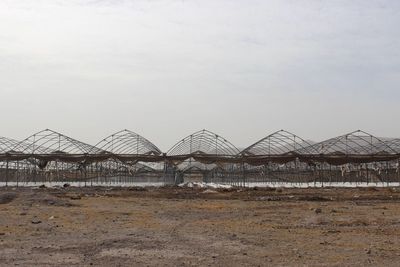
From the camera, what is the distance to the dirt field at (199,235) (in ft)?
33.1

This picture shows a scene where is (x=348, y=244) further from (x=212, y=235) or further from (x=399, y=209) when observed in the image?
(x=399, y=209)

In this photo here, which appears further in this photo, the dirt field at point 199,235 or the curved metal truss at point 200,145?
the curved metal truss at point 200,145

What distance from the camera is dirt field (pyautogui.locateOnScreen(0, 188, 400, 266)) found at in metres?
10.1

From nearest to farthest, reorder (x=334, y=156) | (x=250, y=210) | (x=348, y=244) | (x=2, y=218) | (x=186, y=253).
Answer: (x=186, y=253) → (x=348, y=244) → (x=2, y=218) → (x=250, y=210) → (x=334, y=156)

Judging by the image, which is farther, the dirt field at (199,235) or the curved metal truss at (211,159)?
the curved metal truss at (211,159)

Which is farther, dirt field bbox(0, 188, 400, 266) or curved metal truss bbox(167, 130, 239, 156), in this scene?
curved metal truss bbox(167, 130, 239, 156)

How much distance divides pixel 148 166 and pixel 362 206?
4314 centimetres

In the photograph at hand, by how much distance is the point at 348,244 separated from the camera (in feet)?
38.6

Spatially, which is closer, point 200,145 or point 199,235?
point 199,235

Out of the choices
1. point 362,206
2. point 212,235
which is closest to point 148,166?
point 362,206

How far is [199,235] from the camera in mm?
13289

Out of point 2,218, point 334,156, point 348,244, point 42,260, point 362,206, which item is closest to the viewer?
point 42,260

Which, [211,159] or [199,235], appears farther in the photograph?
[211,159]

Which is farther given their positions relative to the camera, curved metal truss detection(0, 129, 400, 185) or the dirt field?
curved metal truss detection(0, 129, 400, 185)
